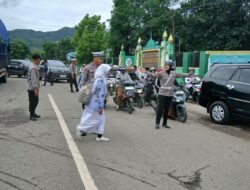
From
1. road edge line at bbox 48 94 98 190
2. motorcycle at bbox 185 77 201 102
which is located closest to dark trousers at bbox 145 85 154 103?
motorcycle at bbox 185 77 201 102

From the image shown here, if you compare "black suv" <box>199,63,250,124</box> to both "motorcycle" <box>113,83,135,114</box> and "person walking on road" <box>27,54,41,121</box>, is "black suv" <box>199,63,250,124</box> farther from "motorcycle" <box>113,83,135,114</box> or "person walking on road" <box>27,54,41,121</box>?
"person walking on road" <box>27,54,41,121</box>

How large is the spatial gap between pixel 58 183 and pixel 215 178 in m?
2.24

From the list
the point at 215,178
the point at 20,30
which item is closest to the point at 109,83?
the point at 215,178

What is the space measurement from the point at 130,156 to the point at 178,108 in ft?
16.1

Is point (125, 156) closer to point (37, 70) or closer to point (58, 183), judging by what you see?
point (58, 183)

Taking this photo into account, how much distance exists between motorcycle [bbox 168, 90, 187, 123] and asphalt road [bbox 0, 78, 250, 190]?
0.42 meters

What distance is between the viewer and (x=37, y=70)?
1011 cm

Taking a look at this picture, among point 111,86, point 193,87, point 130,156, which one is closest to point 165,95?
point 130,156

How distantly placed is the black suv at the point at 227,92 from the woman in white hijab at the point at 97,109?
4307 millimetres

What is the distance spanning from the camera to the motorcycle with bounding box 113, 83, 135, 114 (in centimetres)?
1237

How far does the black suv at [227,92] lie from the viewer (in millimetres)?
10102

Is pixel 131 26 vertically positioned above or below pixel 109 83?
above

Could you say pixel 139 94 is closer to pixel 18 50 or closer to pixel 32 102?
pixel 32 102

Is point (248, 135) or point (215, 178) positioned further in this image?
point (248, 135)
